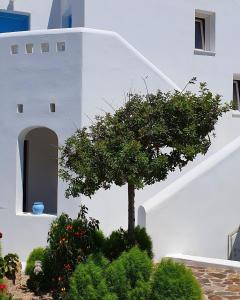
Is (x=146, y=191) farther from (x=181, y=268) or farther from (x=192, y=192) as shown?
(x=181, y=268)

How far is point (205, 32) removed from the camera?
57.1 feet

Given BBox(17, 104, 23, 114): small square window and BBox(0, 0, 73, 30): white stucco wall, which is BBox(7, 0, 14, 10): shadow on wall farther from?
BBox(17, 104, 23, 114): small square window

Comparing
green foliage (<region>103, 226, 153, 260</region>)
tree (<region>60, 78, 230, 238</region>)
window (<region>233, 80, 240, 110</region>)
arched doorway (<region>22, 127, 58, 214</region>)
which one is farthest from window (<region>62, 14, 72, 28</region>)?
green foliage (<region>103, 226, 153, 260</region>)

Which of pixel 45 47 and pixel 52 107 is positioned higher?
pixel 45 47

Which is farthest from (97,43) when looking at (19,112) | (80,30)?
(19,112)

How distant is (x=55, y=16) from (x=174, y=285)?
35.5ft

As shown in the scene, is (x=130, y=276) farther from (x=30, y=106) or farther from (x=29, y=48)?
(x=29, y=48)

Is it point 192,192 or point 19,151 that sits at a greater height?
point 19,151

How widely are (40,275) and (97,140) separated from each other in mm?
2561

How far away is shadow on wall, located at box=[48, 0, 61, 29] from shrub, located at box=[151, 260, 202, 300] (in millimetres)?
10340

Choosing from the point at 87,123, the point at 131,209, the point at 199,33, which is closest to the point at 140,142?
the point at 131,209

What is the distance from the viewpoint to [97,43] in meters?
12.2

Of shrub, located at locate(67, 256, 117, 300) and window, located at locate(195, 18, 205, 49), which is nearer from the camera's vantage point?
shrub, located at locate(67, 256, 117, 300)

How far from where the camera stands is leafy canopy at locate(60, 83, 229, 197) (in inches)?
339
